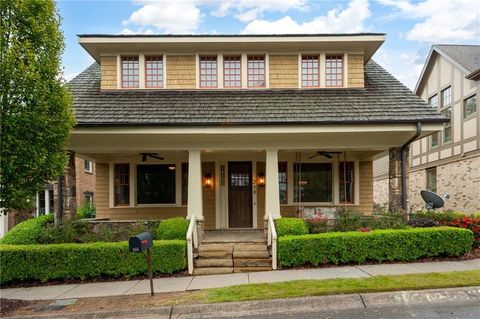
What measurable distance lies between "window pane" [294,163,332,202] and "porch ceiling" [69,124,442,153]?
8.41 feet

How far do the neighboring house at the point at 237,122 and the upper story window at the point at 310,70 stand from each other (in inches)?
1.3

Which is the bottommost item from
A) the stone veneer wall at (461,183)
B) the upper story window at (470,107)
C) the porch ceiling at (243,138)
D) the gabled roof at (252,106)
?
the stone veneer wall at (461,183)

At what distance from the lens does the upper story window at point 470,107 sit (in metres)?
16.6

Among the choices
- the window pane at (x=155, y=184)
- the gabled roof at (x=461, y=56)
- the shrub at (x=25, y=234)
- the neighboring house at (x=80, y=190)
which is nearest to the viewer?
the shrub at (x=25, y=234)

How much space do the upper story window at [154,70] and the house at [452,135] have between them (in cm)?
1339

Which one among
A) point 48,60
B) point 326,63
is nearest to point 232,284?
point 48,60

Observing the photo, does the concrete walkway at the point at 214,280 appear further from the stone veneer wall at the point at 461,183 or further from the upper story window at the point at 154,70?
the stone veneer wall at the point at 461,183

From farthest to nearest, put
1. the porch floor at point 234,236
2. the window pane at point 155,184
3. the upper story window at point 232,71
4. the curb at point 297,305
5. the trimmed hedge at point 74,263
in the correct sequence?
the window pane at point 155,184 → the upper story window at point 232,71 → the porch floor at point 234,236 → the trimmed hedge at point 74,263 → the curb at point 297,305

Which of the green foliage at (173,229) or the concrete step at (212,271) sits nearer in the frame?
the concrete step at (212,271)

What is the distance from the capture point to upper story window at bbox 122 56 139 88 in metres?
12.0

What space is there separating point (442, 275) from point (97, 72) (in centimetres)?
1230

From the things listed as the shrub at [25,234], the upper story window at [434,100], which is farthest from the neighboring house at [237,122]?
the upper story window at [434,100]

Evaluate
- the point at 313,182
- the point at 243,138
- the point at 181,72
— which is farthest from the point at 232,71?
the point at 313,182

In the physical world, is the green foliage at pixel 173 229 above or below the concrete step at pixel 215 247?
above
